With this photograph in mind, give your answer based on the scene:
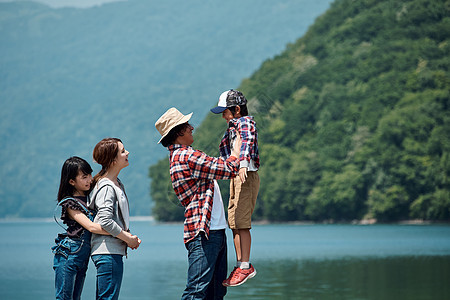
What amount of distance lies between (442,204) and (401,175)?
546 cm

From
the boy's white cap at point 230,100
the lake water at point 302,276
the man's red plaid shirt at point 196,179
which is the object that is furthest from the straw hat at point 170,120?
the lake water at point 302,276

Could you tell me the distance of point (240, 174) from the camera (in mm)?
6961

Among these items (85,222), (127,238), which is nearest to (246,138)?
(127,238)

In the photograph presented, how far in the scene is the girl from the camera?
270 inches

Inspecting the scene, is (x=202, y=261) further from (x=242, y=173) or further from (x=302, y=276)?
(x=302, y=276)

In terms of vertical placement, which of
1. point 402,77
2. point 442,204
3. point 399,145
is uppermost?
point 402,77

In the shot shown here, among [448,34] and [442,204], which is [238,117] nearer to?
[442,204]

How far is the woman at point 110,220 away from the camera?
6723mm

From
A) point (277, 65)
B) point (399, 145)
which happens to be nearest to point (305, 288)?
point (399, 145)

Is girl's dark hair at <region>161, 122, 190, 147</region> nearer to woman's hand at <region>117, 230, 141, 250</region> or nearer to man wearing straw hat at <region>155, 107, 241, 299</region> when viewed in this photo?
man wearing straw hat at <region>155, 107, 241, 299</region>

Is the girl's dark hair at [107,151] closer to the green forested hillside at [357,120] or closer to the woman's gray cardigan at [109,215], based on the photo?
the woman's gray cardigan at [109,215]

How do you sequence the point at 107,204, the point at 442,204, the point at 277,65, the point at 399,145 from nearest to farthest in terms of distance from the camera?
1. the point at 107,204
2. the point at 442,204
3. the point at 399,145
4. the point at 277,65

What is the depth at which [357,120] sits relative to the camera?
323ft

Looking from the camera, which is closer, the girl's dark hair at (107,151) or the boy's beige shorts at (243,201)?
the girl's dark hair at (107,151)
